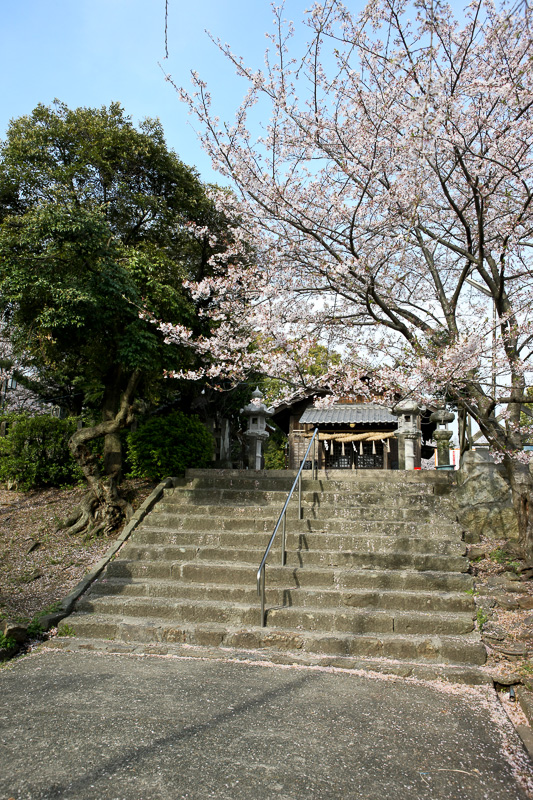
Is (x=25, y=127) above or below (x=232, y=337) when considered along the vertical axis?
above

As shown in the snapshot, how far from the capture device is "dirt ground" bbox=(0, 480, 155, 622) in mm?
6242

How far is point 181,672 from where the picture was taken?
175 inches

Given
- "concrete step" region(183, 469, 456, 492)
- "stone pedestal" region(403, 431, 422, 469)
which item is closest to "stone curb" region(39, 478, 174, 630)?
"concrete step" region(183, 469, 456, 492)

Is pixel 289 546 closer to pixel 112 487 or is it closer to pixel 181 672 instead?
pixel 181 672

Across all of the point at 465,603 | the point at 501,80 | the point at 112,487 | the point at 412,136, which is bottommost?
the point at 465,603

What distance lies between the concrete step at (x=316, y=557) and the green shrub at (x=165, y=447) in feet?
7.19

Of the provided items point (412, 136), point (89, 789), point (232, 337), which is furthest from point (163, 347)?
point (89, 789)

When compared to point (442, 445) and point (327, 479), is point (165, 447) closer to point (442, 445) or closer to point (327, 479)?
point (327, 479)

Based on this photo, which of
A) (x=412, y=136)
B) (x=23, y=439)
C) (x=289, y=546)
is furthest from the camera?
(x=23, y=439)

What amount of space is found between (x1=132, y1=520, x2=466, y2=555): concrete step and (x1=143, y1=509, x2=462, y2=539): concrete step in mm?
103

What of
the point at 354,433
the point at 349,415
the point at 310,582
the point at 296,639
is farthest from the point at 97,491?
the point at 349,415

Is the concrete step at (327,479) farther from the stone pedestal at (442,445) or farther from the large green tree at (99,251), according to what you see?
the stone pedestal at (442,445)

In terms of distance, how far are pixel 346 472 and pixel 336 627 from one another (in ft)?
14.1

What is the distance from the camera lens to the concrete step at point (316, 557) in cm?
605
